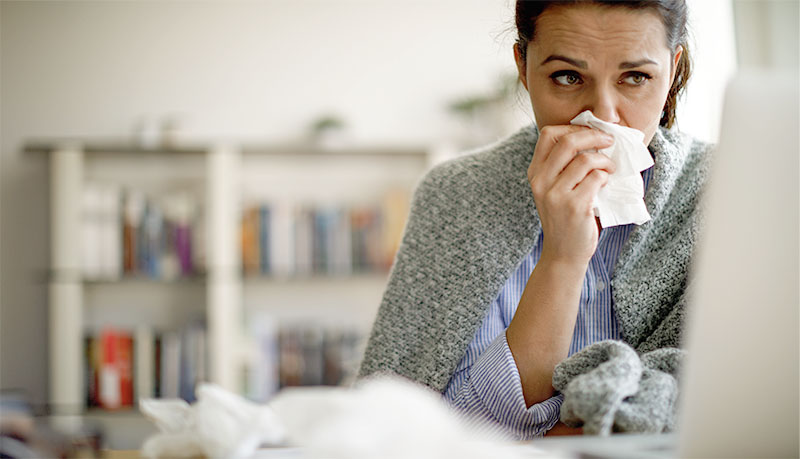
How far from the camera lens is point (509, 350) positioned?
0.92m

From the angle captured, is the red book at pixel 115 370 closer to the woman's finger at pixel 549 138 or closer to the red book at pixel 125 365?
the red book at pixel 125 365

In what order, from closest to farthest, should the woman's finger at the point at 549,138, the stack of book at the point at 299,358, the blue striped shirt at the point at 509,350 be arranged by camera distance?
1. the blue striped shirt at the point at 509,350
2. the woman's finger at the point at 549,138
3. the stack of book at the point at 299,358

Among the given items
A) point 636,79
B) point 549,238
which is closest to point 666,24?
point 636,79

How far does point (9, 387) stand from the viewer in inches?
114

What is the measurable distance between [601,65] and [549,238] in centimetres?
24

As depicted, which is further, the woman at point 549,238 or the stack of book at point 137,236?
the stack of book at point 137,236

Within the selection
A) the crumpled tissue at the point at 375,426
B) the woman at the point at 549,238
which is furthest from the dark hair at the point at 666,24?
the crumpled tissue at the point at 375,426

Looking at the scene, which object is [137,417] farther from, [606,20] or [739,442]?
[739,442]

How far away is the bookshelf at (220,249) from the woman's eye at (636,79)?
2.01m

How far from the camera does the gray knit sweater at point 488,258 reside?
99cm

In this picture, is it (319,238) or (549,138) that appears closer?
(549,138)

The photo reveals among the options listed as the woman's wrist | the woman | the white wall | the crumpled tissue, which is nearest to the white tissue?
the crumpled tissue

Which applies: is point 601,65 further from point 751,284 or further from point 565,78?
point 751,284

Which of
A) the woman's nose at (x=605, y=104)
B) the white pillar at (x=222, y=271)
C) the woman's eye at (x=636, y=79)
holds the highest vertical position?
the woman's eye at (x=636, y=79)
